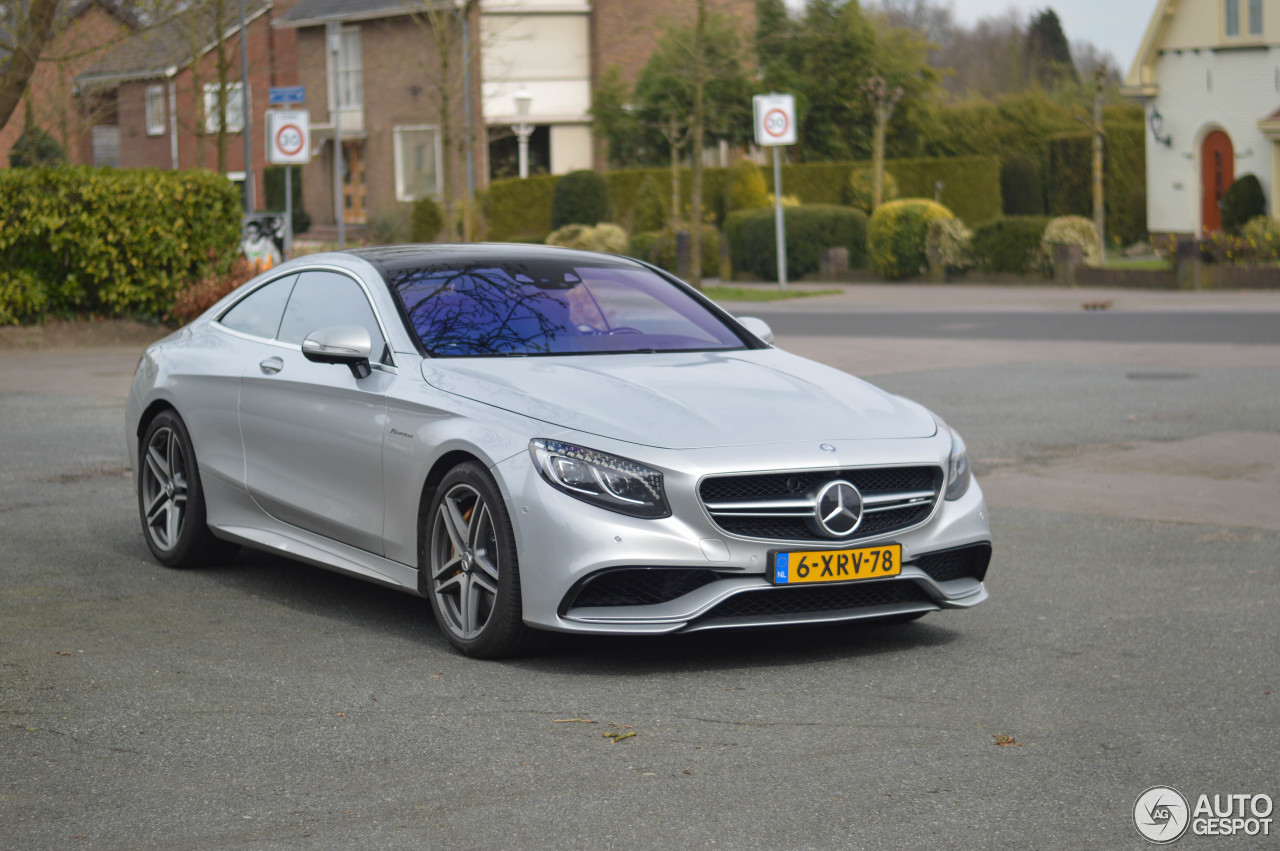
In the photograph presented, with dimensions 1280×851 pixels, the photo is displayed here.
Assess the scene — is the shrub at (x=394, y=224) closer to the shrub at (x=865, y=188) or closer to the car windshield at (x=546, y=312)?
the shrub at (x=865, y=188)

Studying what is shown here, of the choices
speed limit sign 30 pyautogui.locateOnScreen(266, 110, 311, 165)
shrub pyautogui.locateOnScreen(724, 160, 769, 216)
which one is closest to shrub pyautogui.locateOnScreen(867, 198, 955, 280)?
shrub pyautogui.locateOnScreen(724, 160, 769, 216)

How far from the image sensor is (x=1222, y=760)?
15.6 feet

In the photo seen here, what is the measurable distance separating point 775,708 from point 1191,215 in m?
40.7

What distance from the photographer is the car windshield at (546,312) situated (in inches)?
263

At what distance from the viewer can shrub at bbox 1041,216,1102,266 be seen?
108 ft

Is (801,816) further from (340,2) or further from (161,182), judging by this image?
(340,2)

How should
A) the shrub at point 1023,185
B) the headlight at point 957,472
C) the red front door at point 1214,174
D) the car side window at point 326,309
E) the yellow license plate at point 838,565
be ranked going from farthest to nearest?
the shrub at point 1023,185 < the red front door at point 1214,174 < the car side window at point 326,309 < the headlight at point 957,472 < the yellow license plate at point 838,565

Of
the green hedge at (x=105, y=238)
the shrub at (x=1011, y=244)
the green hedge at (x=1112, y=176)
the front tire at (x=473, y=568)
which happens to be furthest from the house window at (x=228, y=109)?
the front tire at (x=473, y=568)

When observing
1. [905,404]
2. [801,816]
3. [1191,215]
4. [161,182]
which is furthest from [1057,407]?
[1191,215]

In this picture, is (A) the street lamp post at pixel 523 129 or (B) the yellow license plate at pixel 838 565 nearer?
(B) the yellow license plate at pixel 838 565

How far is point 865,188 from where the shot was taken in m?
47.2

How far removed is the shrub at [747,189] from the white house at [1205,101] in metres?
9.66

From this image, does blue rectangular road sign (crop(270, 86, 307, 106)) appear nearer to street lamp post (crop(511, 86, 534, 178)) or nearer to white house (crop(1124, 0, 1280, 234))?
white house (crop(1124, 0, 1280, 234))

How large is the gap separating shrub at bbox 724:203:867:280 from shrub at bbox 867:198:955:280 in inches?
51.7
